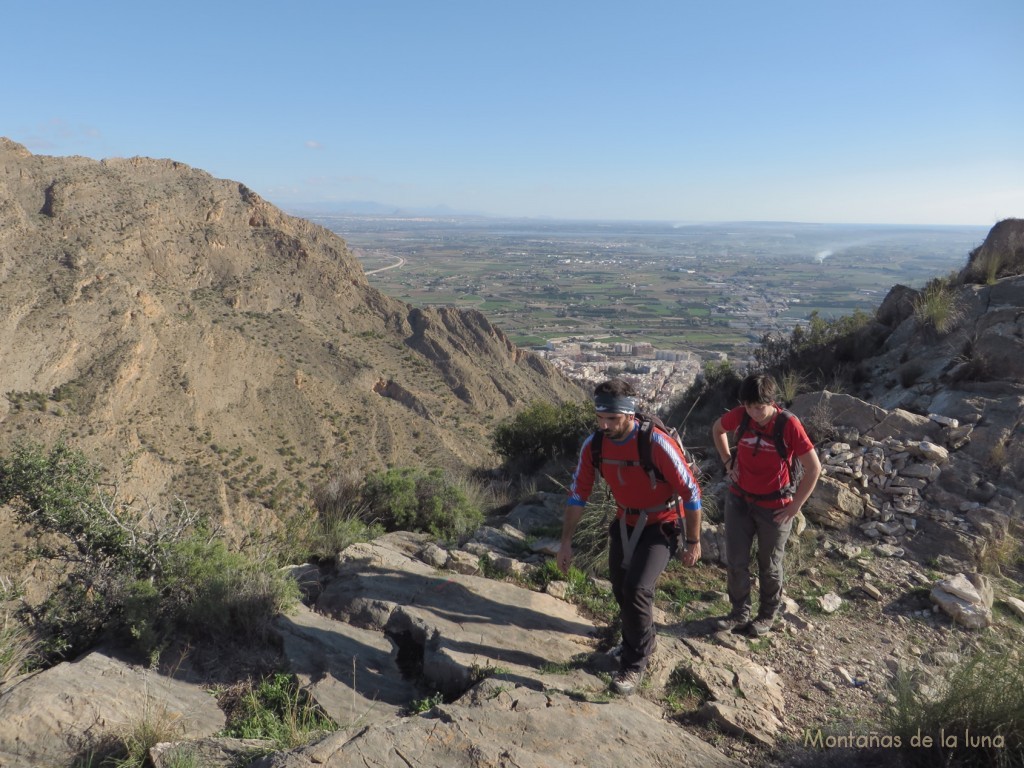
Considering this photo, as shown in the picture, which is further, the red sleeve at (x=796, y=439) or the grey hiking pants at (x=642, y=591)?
the red sleeve at (x=796, y=439)

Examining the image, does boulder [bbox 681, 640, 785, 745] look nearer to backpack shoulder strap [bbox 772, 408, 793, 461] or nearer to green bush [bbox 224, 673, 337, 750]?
backpack shoulder strap [bbox 772, 408, 793, 461]

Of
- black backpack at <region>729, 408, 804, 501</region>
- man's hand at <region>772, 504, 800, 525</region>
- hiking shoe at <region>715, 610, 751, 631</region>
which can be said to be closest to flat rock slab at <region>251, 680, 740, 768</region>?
hiking shoe at <region>715, 610, 751, 631</region>

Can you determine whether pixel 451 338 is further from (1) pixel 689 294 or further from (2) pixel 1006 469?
(2) pixel 1006 469

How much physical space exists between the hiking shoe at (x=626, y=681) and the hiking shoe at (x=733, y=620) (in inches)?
43.3

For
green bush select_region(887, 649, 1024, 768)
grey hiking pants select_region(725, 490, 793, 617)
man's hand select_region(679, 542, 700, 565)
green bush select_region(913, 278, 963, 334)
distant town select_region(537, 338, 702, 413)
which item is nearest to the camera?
green bush select_region(887, 649, 1024, 768)

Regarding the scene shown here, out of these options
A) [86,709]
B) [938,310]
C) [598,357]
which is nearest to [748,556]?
[86,709]

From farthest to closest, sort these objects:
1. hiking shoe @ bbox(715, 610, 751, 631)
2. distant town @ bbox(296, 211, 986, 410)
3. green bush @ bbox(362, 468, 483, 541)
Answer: distant town @ bbox(296, 211, 986, 410) → green bush @ bbox(362, 468, 483, 541) → hiking shoe @ bbox(715, 610, 751, 631)

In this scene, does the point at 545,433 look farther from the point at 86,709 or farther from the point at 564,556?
the point at 86,709

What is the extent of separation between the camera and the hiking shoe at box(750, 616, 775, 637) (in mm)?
4098

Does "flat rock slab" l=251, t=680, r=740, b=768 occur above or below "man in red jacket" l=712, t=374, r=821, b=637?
below

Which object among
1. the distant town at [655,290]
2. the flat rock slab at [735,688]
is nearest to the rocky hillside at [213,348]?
the distant town at [655,290]

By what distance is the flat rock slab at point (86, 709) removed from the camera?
8.92ft

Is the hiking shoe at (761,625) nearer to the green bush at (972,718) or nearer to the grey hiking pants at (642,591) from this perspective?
the grey hiking pants at (642,591)

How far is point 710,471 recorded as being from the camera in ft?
22.1
